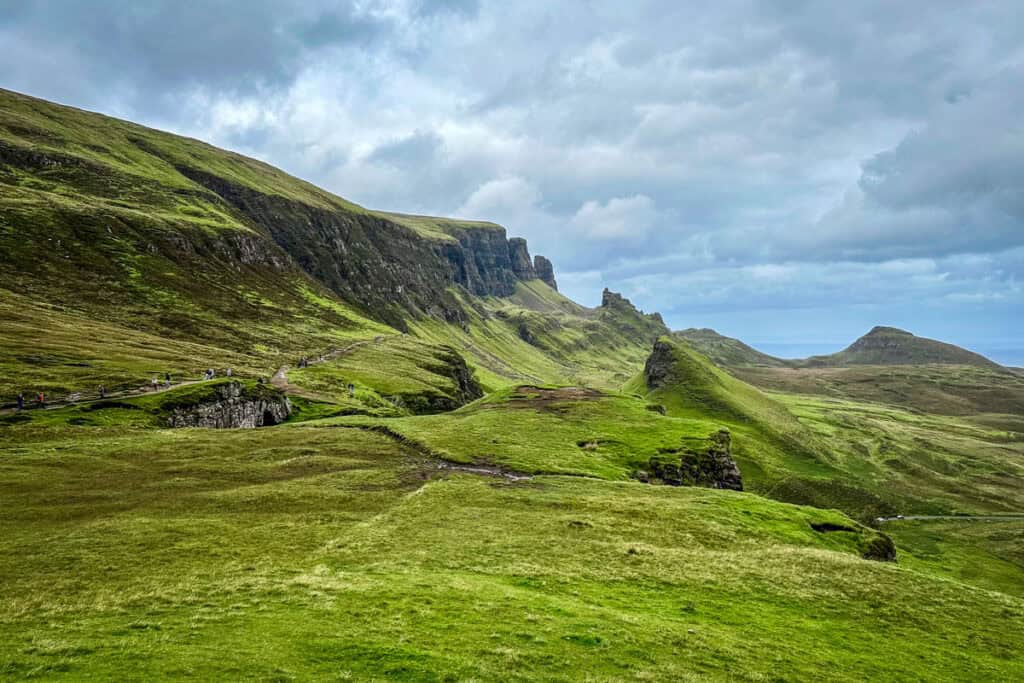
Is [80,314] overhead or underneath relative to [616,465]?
overhead

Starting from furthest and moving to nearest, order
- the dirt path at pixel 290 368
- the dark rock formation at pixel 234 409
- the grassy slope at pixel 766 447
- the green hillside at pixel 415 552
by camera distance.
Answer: the grassy slope at pixel 766 447 < the dirt path at pixel 290 368 < the dark rock formation at pixel 234 409 < the green hillside at pixel 415 552

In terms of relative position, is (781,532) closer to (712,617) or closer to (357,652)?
(712,617)

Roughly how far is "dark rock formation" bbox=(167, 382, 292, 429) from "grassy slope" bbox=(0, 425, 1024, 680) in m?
21.4

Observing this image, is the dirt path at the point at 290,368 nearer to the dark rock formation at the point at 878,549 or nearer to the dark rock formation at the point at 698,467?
the dark rock formation at the point at 698,467

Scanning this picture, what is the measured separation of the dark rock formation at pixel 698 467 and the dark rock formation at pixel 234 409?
6841 cm

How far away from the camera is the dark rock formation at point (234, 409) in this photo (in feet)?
265

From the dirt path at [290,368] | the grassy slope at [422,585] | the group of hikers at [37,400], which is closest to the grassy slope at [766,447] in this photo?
the grassy slope at [422,585]

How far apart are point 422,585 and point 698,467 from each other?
219 ft

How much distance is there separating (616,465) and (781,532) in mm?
28672

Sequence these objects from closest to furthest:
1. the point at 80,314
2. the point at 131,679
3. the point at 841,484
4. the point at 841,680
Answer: the point at 131,679, the point at 841,680, the point at 80,314, the point at 841,484

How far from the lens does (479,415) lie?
105000 millimetres

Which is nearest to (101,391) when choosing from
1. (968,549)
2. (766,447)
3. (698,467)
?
(698,467)

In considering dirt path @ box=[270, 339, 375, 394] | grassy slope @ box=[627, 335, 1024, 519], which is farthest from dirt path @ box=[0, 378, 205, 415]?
grassy slope @ box=[627, 335, 1024, 519]

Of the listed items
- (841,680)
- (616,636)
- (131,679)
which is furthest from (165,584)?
(841,680)
